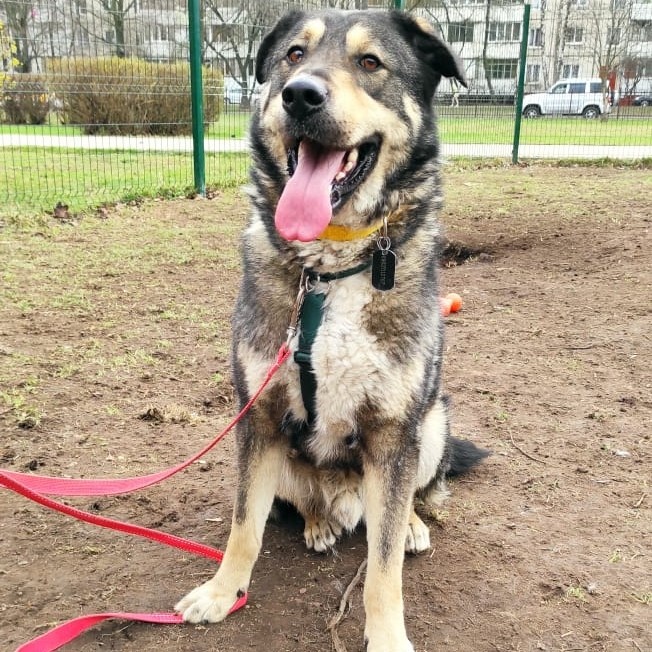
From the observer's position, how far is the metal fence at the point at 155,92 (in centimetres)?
859

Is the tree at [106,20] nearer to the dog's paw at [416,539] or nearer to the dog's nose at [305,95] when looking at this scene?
the dog's nose at [305,95]

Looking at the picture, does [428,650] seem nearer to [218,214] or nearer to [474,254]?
[474,254]

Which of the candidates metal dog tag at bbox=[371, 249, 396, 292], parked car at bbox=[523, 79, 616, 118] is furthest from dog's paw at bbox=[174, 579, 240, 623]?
parked car at bbox=[523, 79, 616, 118]

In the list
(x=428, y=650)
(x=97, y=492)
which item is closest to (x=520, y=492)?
(x=428, y=650)

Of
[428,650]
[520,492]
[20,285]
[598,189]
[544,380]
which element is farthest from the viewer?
[598,189]

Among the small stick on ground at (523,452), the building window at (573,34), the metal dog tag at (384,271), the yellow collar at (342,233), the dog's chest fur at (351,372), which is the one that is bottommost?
the small stick on ground at (523,452)

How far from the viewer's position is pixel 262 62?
3.00 metres

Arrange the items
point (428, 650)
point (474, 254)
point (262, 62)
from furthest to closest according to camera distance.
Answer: point (474, 254)
point (262, 62)
point (428, 650)

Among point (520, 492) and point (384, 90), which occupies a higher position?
point (384, 90)

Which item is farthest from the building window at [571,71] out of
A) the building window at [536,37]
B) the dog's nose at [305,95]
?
the dog's nose at [305,95]

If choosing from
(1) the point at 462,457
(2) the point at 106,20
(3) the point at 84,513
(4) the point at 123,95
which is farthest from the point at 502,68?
(3) the point at 84,513

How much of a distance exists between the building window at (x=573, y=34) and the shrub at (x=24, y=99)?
43.0 ft

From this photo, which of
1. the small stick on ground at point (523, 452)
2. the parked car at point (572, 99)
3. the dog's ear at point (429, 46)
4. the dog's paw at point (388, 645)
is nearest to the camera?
the dog's paw at point (388, 645)

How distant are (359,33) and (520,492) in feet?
7.08
